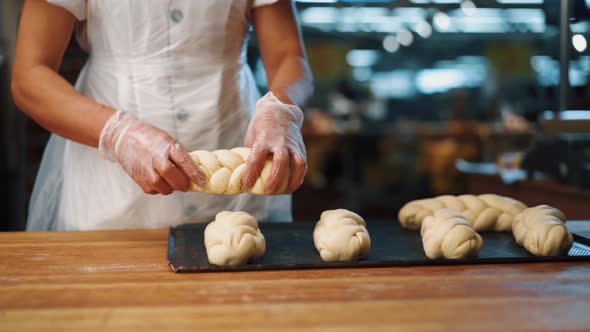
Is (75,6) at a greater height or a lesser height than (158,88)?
greater

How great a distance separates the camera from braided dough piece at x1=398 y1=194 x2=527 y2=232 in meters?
1.58

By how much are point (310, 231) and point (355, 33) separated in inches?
241

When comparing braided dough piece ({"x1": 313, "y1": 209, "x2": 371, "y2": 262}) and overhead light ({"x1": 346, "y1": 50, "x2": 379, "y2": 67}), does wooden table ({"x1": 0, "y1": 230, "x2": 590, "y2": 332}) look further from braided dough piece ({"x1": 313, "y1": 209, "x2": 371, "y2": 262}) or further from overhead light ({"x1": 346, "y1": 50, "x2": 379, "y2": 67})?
overhead light ({"x1": 346, "y1": 50, "x2": 379, "y2": 67})

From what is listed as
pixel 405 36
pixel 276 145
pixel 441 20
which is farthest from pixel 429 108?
pixel 276 145

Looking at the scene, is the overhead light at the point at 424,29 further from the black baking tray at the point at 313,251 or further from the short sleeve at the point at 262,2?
the black baking tray at the point at 313,251

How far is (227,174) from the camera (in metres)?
1.33

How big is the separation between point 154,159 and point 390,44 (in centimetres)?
779

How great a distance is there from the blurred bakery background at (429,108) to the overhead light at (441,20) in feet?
0.10

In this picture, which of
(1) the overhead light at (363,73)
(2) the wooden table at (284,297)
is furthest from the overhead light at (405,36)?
(2) the wooden table at (284,297)

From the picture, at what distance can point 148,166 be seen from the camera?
1317mm

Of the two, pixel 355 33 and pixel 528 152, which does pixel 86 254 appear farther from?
pixel 355 33

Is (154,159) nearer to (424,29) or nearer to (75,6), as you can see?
(75,6)

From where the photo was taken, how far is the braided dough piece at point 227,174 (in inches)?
52.3

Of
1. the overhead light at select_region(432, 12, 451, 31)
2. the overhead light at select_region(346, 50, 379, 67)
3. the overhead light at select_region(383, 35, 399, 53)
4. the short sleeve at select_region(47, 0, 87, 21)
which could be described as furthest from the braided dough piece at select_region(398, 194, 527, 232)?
the overhead light at select_region(346, 50, 379, 67)
